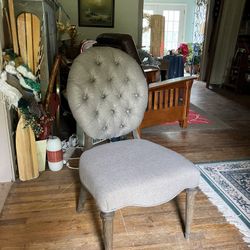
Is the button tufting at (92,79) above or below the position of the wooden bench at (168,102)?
above

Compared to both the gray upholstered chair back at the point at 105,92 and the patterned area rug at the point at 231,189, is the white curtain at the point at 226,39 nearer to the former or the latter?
the patterned area rug at the point at 231,189

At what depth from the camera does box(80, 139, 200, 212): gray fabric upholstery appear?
111cm

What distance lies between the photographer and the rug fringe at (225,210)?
1.50 m

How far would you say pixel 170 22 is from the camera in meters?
8.05

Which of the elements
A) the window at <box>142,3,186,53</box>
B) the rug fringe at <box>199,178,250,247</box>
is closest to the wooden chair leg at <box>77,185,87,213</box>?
the rug fringe at <box>199,178,250,247</box>

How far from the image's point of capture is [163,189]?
1.18 m

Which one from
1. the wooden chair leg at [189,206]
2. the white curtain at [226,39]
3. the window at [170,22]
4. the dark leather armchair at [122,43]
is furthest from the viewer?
the window at [170,22]

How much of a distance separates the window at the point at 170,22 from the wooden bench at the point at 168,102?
16.6 feet

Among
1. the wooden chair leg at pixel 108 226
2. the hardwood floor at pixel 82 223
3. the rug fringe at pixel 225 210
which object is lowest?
the hardwood floor at pixel 82 223

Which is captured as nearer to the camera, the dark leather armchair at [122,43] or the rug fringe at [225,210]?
the rug fringe at [225,210]

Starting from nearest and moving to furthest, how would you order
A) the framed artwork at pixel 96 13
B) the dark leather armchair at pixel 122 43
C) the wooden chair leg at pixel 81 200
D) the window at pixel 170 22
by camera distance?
the wooden chair leg at pixel 81 200 → the dark leather armchair at pixel 122 43 → the framed artwork at pixel 96 13 → the window at pixel 170 22

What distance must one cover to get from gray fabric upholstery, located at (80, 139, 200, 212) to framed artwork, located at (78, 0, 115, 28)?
3.71 meters

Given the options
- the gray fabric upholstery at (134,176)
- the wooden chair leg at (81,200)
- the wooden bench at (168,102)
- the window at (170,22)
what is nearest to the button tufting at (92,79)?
the gray fabric upholstery at (134,176)

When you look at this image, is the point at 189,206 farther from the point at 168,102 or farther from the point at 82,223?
the point at 168,102
